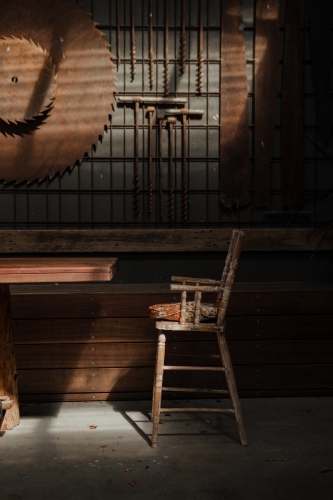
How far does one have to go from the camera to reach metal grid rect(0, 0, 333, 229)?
411 centimetres

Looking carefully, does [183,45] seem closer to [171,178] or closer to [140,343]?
[171,178]

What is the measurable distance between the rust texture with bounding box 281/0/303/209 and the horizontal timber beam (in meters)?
0.25

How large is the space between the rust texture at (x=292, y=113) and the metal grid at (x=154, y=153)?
5 centimetres

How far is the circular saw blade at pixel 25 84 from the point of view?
3971 millimetres

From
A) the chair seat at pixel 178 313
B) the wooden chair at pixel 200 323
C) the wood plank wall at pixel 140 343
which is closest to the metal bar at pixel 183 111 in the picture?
the wood plank wall at pixel 140 343

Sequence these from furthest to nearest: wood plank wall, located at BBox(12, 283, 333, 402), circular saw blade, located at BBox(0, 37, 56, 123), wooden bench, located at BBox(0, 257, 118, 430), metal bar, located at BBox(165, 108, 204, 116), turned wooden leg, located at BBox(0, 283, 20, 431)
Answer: metal bar, located at BBox(165, 108, 204, 116) → circular saw blade, located at BBox(0, 37, 56, 123) → wood plank wall, located at BBox(12, 283, 333, 402) → turned wooden leg, located at BBox(0, 283, 20, 431) → wooden bench, located at BBox(0, 257, 118, 430)

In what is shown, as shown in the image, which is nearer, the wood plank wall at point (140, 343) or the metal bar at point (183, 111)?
the wood plank wall at point (140, 343)

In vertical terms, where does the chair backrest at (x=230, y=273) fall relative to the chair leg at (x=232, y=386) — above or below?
above

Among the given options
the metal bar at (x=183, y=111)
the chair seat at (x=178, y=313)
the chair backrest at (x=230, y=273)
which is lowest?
the chair seat at (x=178, y=313)

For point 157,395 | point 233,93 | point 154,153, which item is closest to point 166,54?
point 233,93

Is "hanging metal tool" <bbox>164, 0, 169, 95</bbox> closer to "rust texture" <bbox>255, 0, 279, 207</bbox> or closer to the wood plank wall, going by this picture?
"rust texture" <bbox>255, 0, 279, 207</bbox>

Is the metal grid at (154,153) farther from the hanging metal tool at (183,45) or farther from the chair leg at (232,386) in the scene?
the chair leg at (232,386)

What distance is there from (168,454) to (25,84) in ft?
7.83

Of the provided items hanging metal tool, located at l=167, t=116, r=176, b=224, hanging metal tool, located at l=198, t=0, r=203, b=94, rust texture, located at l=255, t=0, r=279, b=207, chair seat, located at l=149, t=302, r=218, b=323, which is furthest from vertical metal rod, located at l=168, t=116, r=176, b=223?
chair seat, located at l=149, t=302, r=218, b=323
